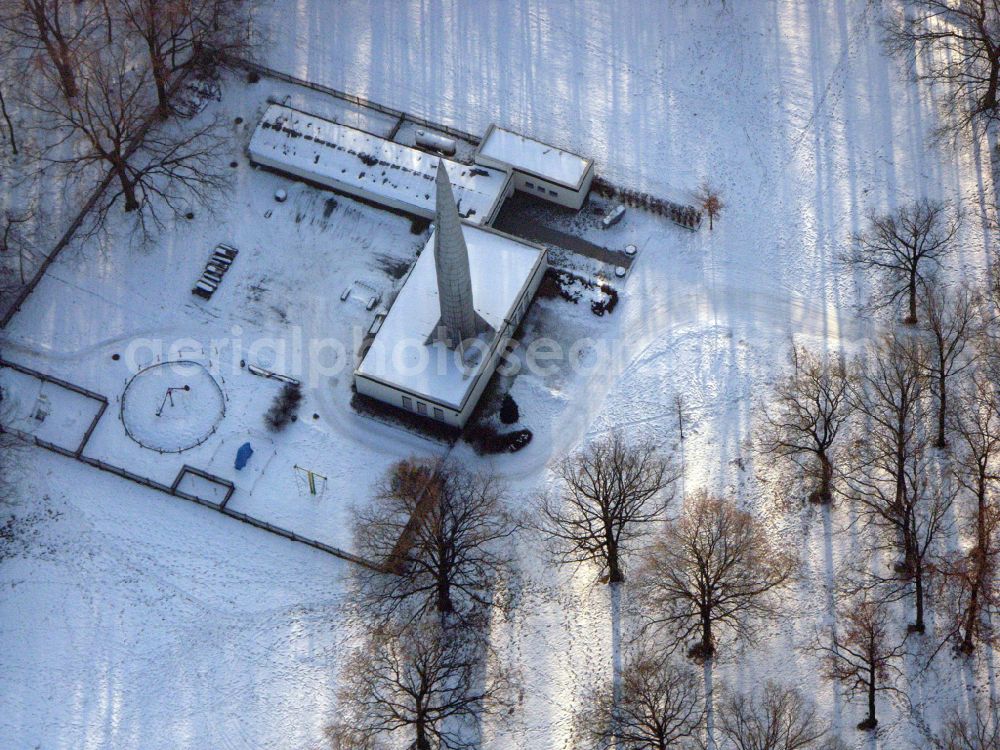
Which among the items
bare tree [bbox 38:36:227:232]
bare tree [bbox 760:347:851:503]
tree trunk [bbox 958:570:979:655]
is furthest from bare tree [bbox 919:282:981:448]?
bare tree [bbox 38:36:227:232]

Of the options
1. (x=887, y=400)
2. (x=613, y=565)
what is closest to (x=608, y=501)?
(x=613, y=565)

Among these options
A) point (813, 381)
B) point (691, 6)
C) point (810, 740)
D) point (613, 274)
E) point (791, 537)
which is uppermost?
point (691, 6)

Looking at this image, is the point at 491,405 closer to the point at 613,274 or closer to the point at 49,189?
the point at 613,274

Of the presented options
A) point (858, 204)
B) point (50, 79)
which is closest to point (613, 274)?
point (858, 204)

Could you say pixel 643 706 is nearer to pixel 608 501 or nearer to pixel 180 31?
pixel 608 501

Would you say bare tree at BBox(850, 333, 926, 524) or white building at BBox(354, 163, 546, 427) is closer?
bare tree at BBox(850, 333, 926, 524)

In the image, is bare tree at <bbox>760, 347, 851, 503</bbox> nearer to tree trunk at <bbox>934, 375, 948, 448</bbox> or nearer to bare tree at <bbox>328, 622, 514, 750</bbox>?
tree trunk at <bbox>934, 375, 948, 448</bbox>
